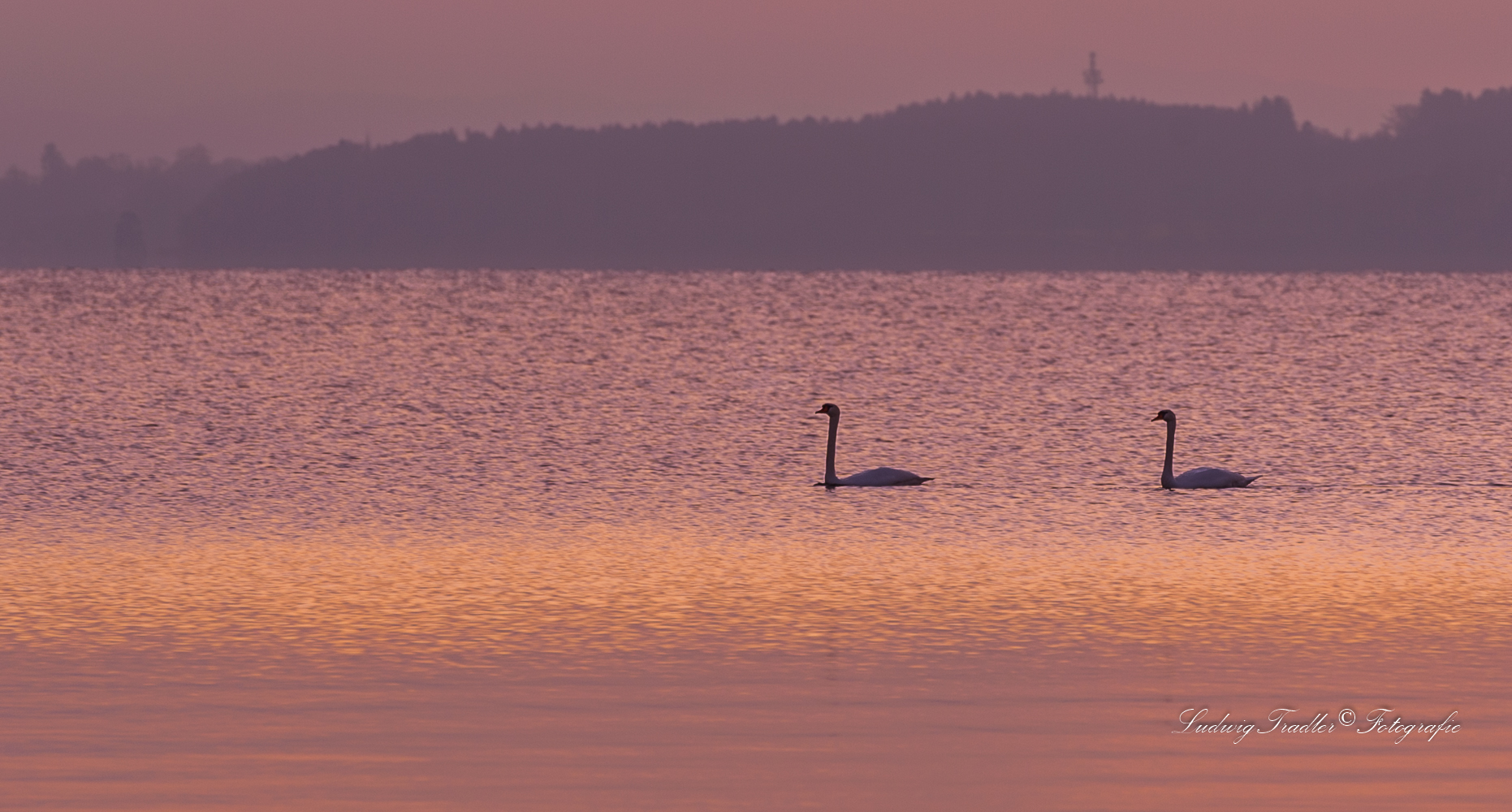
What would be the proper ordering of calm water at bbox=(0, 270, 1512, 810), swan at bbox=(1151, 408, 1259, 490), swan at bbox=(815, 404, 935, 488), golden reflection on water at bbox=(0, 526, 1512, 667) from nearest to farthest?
calm water at bbox=(0, 270, 1512, 810), golden reflection on water at bbox=(0, 526, 1512, 667), swan at bbox=(1151, 408, 1259, 490), swan at bbox=(815, 404, 935, 488)

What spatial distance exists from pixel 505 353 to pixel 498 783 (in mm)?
68945

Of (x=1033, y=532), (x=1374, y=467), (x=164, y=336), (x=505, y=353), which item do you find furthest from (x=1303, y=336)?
(x=1033, y=532)

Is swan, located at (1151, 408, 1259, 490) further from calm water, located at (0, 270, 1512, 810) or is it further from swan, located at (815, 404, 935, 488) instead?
swan, located at (815, 404, 935, 488)

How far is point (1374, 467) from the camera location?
35.4m

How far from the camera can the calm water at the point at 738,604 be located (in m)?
13.5

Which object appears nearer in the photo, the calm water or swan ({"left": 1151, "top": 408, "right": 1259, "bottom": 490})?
the calm water

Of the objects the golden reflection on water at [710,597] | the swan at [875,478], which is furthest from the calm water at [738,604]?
the swan at [875,478]

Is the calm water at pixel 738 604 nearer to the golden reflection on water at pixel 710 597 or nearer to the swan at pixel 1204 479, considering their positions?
the golden reflection on water at pixel 710 597

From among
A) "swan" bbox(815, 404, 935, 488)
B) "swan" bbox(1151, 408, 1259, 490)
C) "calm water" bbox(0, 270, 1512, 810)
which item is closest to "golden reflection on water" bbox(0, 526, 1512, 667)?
"calm water" bbox(0, 270, 1512, 810)

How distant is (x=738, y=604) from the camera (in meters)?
20.0

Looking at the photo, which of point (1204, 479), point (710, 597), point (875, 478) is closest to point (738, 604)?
point (710, 597)

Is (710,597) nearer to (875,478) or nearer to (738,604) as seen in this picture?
(738,604)

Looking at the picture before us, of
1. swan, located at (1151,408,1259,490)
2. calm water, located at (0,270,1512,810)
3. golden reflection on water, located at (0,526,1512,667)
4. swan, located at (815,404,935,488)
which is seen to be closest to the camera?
calm water, located at (0,270,1512,810)

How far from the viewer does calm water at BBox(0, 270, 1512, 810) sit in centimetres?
1355
